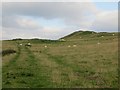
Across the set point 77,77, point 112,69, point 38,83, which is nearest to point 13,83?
point 38,83

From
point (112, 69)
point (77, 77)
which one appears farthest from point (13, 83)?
point (112, 69)

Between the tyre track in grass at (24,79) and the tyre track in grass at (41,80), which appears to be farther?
the tyre track in grass at (24,79)

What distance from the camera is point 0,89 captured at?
70.7ft

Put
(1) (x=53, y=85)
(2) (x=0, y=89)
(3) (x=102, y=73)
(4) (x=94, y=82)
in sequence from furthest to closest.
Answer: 1. (3) (x=102, y=73)
2. (4) (x=94, y=82)
3. (1) (x=53, y=85)
4. (2) (x=0, y=89)

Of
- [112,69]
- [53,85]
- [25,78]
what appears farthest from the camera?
[112,69]

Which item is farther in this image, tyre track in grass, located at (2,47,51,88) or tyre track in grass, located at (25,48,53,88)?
tyre track in grass, located at (2,47,51,88)

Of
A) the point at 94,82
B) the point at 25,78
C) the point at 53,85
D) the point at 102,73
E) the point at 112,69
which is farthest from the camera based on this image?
the point at 112,69

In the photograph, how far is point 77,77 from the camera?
27062 millimetres

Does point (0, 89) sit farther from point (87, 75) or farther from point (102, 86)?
point (87, 75)

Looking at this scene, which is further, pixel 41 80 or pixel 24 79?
pixel 24 79

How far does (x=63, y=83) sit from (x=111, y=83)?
346cm

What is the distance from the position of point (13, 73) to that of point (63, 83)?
7090 millimetres

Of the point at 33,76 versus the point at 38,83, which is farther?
the point at 33,76

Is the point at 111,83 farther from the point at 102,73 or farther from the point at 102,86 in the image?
the point at 102,73
